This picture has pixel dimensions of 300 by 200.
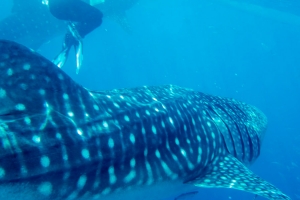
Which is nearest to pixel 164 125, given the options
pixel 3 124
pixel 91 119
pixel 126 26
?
pixel 91 119

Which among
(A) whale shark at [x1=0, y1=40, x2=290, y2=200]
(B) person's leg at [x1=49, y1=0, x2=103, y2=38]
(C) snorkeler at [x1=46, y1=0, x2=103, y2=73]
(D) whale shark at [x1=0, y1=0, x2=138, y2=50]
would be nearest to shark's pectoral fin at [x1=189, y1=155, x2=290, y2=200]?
(A) whale shark at [x1=0, y1=40, x2=290, y2=200]

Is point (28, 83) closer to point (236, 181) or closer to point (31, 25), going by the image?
point (236, 181)

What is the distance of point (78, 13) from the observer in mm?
9469

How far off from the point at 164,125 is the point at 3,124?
1.87 m

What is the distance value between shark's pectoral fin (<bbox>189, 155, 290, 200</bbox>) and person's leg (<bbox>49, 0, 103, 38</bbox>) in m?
7.45

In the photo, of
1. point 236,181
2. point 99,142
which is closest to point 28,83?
point 99,142

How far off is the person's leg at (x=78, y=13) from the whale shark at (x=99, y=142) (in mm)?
6362

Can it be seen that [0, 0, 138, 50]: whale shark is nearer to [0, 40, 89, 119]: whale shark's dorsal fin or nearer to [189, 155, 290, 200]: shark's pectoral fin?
[0, 40, 89, 119]: whale shark's dorsal fin

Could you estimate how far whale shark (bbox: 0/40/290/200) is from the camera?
216cm

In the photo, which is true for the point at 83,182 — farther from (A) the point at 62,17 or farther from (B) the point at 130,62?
(B) the point at 130,62

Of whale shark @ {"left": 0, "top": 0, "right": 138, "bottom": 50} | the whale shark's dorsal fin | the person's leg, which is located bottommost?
whale shark @ {"left": 0, "top": 0, "right": 138, "bottom": 50}

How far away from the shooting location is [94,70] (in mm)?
57500

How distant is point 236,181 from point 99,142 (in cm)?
202

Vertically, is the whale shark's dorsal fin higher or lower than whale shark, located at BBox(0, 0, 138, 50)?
higher
